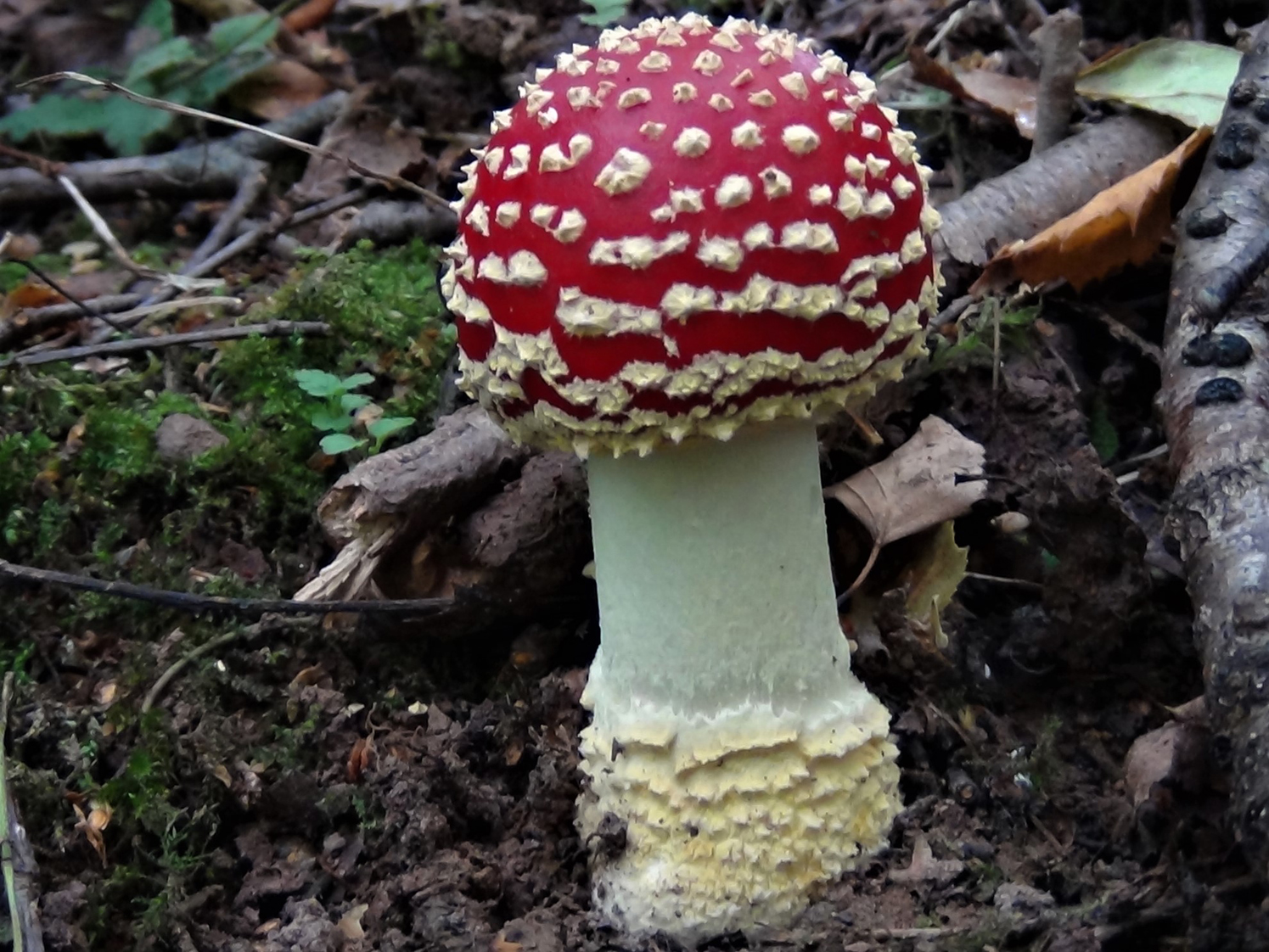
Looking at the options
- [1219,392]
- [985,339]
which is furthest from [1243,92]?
[1219,392]

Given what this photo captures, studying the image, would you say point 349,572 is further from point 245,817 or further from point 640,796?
point 640,796

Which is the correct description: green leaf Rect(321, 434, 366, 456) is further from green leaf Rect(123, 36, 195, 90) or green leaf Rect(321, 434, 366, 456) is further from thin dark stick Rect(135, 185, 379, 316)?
green leaf Rect(123, 36, 195, 90)

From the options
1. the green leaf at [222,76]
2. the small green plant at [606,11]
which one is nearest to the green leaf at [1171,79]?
the small green plant at [606,11]

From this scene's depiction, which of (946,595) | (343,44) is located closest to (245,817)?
(946,595)

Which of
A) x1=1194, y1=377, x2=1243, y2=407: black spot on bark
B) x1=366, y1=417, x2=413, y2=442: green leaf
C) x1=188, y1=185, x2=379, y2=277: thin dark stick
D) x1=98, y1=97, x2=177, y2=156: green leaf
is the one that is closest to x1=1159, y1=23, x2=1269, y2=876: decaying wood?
x1=1194, y1=377, x2=1243, y2=407: black spot on bark

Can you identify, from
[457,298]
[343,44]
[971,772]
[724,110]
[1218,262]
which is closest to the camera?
[724,110]
